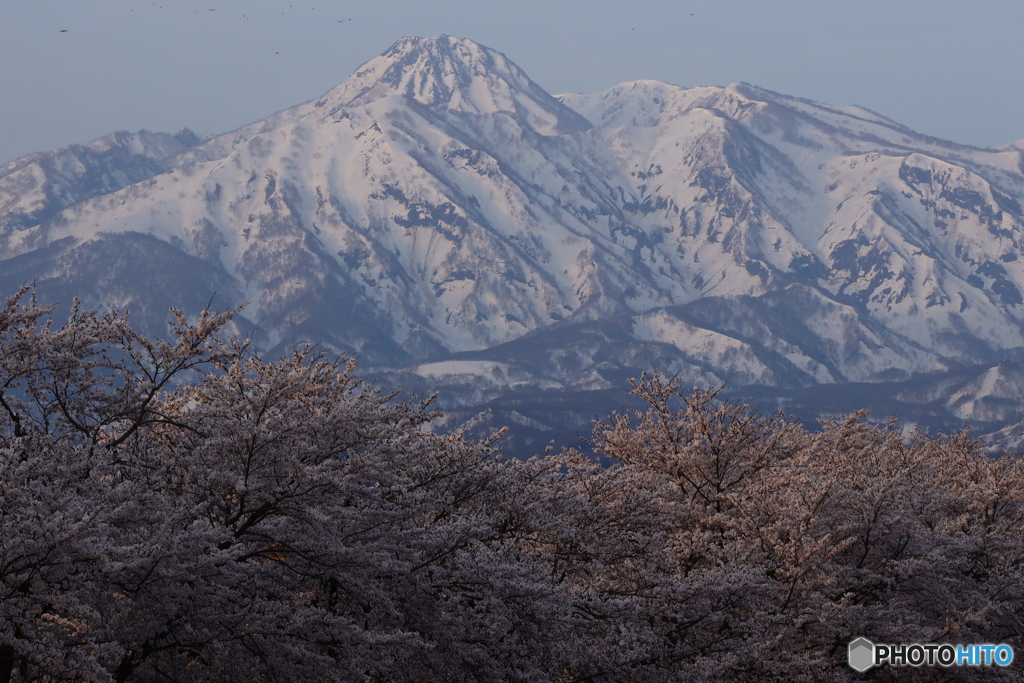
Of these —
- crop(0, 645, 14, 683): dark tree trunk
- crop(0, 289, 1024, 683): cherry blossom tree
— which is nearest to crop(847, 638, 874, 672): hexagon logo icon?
crop(0, 289, 1024, 683): cherry blossom tree

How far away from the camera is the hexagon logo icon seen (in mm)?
32062

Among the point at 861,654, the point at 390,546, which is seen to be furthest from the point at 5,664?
the point at 861,654

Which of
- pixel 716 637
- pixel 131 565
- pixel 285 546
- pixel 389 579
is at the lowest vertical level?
pixel 716 637

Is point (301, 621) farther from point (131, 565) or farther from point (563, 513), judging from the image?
point (563, 513)

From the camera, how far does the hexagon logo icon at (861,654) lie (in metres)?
32.1

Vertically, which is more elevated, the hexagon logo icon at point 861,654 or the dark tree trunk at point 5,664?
the dark tree trunk at point 5,664

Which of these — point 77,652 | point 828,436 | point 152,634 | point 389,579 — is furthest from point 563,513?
point 828,436

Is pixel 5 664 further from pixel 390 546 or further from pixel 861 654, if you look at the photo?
pixel 861 654

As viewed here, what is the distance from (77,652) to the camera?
18562 mm

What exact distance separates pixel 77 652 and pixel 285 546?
5058 millimetres

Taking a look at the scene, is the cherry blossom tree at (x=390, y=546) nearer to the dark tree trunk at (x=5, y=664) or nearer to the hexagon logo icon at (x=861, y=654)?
the dark tree trunk at (x=5, y=664)

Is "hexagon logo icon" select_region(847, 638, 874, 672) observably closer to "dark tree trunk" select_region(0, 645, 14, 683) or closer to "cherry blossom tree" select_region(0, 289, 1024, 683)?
"cherry blossom tree" select_region(0, 289, 1024, 683)

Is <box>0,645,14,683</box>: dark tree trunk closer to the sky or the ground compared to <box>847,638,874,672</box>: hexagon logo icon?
closer to the sky

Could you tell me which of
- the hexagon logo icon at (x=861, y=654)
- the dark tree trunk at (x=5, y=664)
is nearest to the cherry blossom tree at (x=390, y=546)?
the dark tree trunk at (x=5, y=664)
